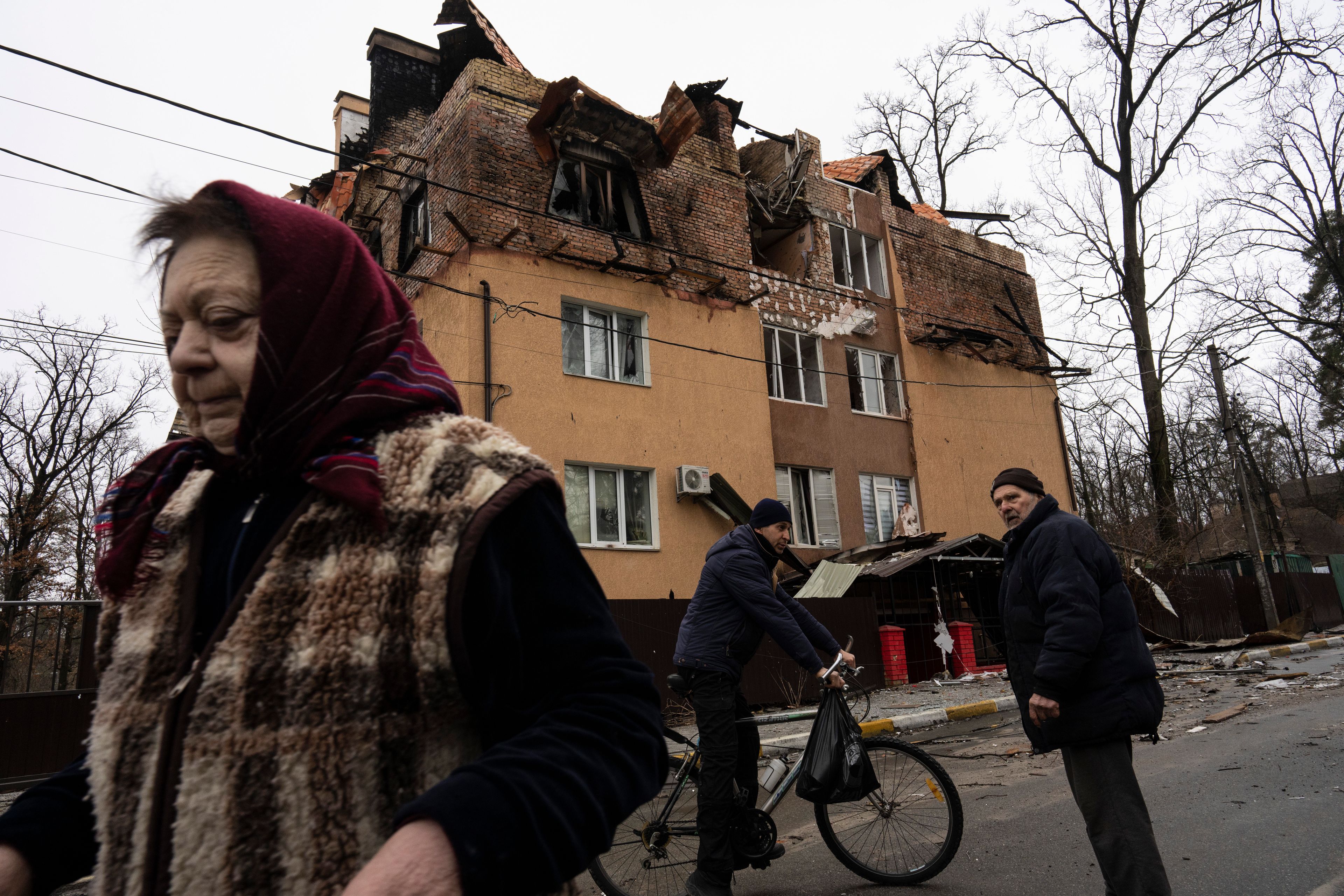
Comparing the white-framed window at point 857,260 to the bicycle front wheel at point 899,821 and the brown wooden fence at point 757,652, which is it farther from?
the bicycle front wheel at point 899,821

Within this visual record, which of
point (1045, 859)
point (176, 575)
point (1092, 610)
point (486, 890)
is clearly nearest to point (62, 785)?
point (176, 575)

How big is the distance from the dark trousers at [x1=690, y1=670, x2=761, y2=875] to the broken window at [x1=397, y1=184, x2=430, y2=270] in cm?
1306

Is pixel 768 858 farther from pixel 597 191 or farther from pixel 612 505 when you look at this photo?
pixel 597 191

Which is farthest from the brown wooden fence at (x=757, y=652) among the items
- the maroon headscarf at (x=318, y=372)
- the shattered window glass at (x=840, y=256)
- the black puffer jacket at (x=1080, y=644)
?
the maroon headscarf at (x=318, y=372)

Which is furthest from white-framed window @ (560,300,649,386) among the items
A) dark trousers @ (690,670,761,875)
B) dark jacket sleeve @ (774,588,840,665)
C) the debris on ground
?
dark trousers @ (690,670,761,875)

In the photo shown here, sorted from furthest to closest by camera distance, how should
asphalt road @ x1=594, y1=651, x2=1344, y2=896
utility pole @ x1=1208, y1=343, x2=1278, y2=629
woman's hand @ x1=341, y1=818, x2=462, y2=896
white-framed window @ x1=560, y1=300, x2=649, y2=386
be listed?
1. utility pole @ x1=1208, y1=343, x2=1278, y2=629
2. white-framed window @ x1=560, y1=300, x2=649, y2=386
3. asphalt road @ x1=594, y1=651, x2=1344, y2=896
4. woman's hand @ x1=341, y1=818, x2=462, y2=896

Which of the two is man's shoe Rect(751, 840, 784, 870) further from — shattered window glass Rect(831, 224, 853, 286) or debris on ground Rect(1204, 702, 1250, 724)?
shattered window glass Rect(831, 224, 853, 286)

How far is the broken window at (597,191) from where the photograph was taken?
602 inches

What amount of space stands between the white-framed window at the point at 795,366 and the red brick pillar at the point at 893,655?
522 centimetres

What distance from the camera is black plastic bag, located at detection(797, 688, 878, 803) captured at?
443 centimetres

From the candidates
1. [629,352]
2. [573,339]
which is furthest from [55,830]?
[629,352]

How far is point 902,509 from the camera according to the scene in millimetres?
18953

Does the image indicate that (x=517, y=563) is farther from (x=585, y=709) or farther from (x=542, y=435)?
(x=542, y=435)

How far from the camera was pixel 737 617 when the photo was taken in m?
4.79
